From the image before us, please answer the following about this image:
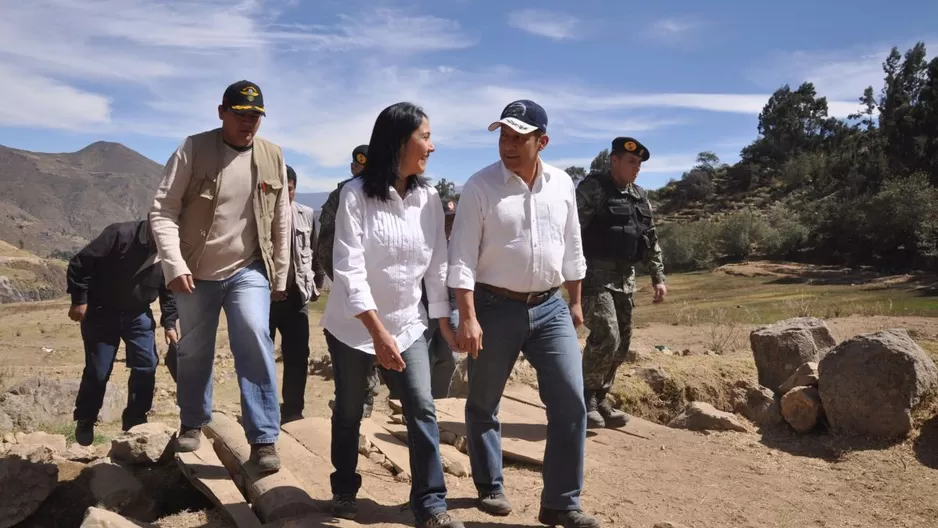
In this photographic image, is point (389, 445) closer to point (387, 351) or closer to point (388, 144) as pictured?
point (387, 351)

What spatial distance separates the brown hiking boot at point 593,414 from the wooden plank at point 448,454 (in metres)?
1.29

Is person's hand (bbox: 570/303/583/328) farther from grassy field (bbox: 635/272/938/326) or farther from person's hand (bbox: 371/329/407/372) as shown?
grassy field (bbox: 635/272/938/326)

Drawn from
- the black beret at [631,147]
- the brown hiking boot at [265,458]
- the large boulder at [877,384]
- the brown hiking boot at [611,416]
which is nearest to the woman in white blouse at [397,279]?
the brown hiking boot at [265,458]

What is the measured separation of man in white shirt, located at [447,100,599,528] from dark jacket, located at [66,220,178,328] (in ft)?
10.7

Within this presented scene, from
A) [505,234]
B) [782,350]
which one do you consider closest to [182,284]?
[505,234]

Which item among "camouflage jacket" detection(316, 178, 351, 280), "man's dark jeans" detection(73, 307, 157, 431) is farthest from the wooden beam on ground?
"man's dark jeans" detection(73, 307, 157, 431)

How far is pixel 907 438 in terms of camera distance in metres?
5.86

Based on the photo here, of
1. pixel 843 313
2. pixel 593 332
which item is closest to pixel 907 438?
pixel 593 332

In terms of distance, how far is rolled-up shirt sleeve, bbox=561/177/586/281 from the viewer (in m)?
3.83

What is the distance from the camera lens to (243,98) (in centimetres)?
387

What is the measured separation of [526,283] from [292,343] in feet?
8.57

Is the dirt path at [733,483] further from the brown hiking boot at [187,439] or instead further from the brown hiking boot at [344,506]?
the brown hiking boot at [187,439]

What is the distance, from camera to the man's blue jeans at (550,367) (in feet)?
11.6

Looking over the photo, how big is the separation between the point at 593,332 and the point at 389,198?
2.77m
